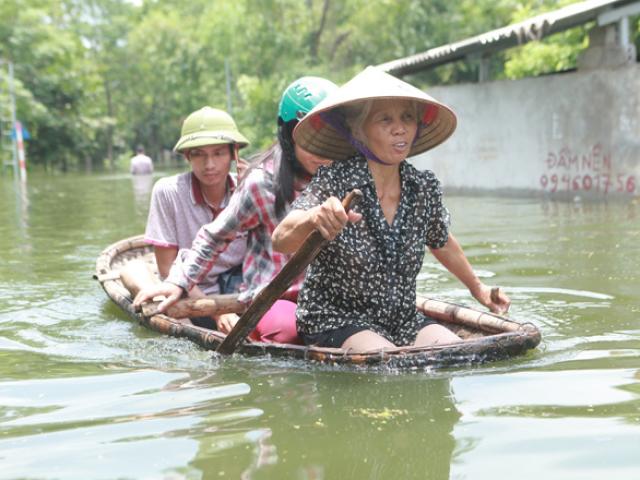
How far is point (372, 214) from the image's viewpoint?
3738 millimetres

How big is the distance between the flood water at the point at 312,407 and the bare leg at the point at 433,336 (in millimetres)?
221

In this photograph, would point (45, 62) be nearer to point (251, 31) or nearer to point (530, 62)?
point (251, 31)

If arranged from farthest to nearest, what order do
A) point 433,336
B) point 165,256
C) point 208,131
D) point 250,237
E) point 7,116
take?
point 7,116 → point 165,256 → point 208,131 → point 250,237 → point 433,336

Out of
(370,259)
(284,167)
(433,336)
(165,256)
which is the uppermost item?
(284,167)

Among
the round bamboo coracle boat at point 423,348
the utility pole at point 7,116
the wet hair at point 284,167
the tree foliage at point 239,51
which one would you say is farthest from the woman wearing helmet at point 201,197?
the utility pole at point 7,116

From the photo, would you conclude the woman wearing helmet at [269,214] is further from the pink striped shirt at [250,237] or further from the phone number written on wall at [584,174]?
the phone number written on wall at [584,174]

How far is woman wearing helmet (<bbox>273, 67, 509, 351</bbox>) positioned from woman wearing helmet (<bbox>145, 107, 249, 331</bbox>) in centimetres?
165

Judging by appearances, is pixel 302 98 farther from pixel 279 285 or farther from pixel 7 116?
pixel 7 116

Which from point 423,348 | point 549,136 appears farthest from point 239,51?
point 423,348

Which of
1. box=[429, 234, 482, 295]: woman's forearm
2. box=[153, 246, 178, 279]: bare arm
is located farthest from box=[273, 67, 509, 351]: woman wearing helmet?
box=[153, 246, 178, 279]: bare arm

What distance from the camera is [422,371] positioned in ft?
12.1

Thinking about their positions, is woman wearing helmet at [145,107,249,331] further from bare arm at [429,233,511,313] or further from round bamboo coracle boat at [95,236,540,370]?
bare arm at [429,233,511,313]

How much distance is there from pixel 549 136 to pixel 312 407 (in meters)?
11.3

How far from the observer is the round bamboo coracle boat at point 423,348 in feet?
12.0
